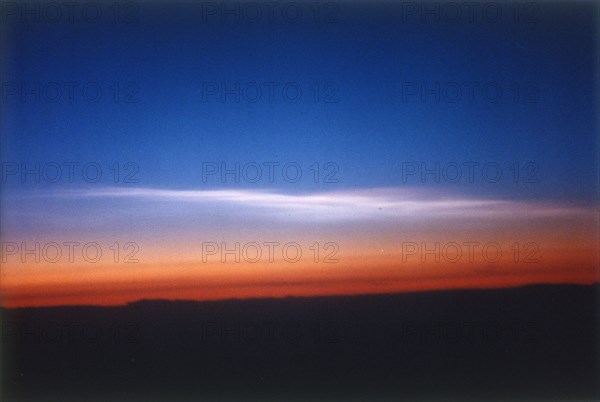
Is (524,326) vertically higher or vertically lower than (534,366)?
higher

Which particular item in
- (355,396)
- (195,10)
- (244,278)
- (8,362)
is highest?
(195,10)

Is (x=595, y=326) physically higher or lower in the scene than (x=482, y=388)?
higher

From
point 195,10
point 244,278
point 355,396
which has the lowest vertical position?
point 355,396

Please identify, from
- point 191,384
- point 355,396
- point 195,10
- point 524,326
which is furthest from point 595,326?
point 195,10

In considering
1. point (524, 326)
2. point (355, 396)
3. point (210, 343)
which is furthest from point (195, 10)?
point (524, 326)

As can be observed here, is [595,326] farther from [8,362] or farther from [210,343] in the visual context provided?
[8,362]

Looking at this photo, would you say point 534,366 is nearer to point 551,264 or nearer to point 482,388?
point 482,388
